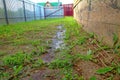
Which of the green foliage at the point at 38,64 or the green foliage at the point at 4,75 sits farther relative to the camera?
the green foliage at the point at 38,64

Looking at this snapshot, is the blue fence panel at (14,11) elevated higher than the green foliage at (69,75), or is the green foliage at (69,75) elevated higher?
the blue fence panel at (14,11)

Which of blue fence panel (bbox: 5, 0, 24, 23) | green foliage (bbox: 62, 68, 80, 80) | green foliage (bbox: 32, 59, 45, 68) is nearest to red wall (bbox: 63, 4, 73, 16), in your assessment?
blue fence panel (bbox: 5, 0, 24, 23)

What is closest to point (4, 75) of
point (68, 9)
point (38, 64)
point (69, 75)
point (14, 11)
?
point (38, 64)

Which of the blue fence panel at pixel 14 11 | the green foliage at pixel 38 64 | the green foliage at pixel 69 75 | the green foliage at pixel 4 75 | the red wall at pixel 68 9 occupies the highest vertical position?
the red wall at pixel 68 9

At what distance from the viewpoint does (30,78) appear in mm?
1117

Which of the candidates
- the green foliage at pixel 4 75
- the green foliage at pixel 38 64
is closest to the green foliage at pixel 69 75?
the green foliage at pixel 38 64

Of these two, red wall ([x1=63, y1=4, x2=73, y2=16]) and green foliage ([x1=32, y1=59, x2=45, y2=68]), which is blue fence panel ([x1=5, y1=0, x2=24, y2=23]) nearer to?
green foliage ([x1=32, y1=59, x2=45, y2=68])

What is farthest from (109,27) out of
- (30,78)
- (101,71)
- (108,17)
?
(30,78)

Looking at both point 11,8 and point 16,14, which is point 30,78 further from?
point 16,14

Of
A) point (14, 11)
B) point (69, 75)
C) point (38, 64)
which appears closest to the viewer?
point (69, 75)

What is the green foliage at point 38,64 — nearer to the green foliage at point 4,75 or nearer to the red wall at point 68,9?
the green foliage at point 4,75

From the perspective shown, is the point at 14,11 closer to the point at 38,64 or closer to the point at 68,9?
the point at 38,64

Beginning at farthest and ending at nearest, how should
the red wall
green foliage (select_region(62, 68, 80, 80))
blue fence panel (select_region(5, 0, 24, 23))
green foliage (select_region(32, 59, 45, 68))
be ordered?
the red wall
blue fence panel (select_region(5, 0, 24, 23))
green foliage (select_region(32, 59, 45, 68))
green foliage (select_region(62, 68, 80, 80))

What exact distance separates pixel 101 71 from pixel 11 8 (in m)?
6.74
